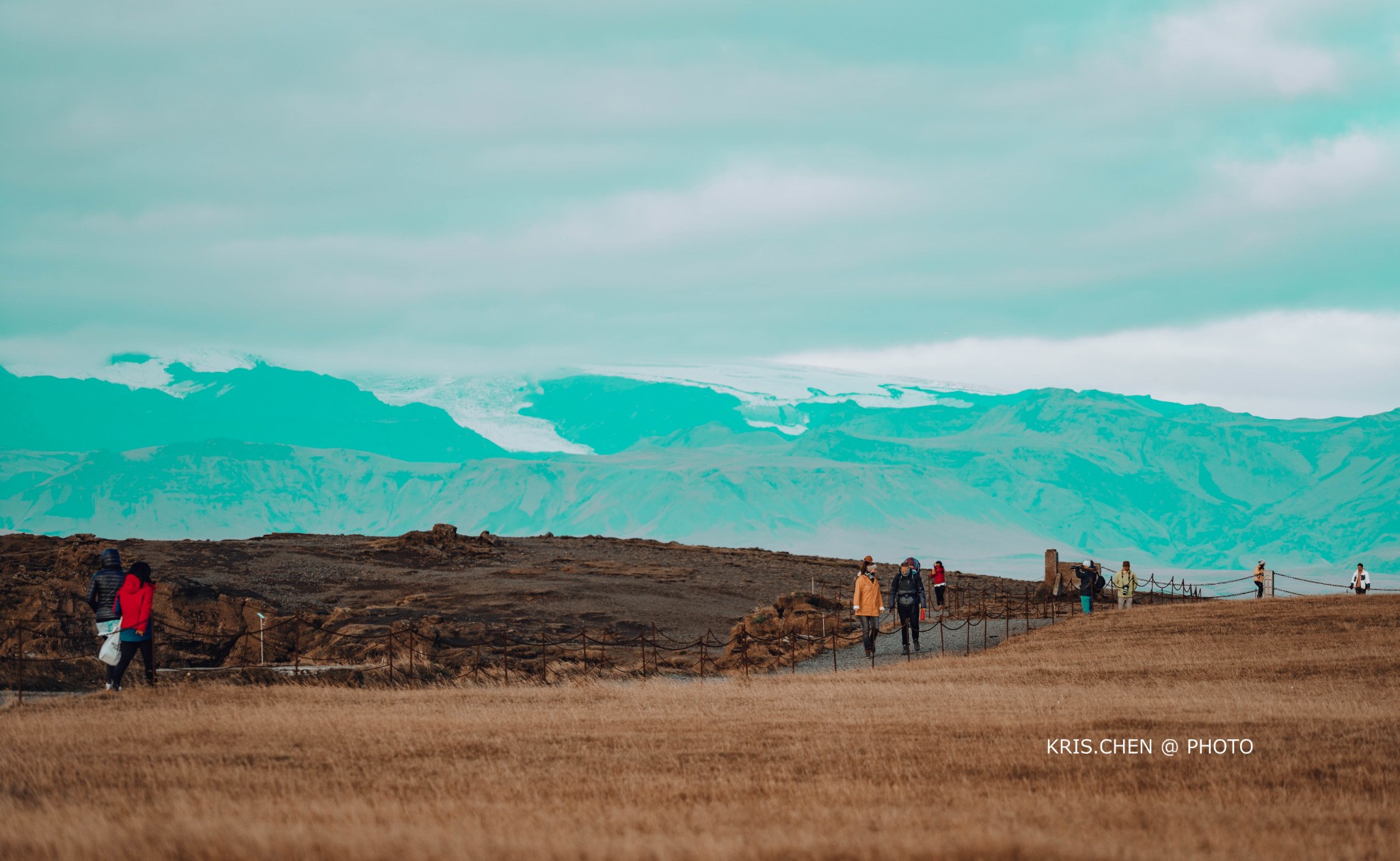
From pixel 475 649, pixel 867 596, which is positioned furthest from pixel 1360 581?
pixel 475 649

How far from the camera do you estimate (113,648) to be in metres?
19.0

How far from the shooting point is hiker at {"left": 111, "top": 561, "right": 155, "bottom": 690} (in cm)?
1878

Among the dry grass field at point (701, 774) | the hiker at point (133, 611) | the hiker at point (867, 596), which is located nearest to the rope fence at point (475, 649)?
the hiker at point (867, 596)

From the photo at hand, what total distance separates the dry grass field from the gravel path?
772 cm

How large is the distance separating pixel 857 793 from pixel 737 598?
160 feet

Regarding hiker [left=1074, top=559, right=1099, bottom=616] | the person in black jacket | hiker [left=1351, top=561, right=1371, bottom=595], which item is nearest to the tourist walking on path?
the person in black jacket

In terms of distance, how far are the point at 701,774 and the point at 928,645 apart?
72.4 feet

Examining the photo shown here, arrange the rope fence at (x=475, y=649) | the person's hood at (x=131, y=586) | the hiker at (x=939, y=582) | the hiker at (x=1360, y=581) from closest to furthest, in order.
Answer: the person's hood at (x=131, y=586)
the rope fence at (x=475, y=649)
the hiker at (x=1360, y=581)
the hiker at (x=939, y=582)

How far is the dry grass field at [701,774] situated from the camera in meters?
9.02

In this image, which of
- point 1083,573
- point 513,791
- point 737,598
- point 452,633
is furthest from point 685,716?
point 737,598

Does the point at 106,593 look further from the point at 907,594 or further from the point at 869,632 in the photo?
the point at 907,594

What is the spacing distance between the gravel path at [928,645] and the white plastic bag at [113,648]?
1509 centimetres

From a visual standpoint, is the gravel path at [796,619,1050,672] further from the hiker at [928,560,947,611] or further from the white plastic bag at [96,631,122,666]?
the white plastic bag at [96,631,122,666]

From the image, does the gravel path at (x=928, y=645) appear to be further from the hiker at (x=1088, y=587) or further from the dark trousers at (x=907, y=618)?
the hiker at (x=1088, y=587)
